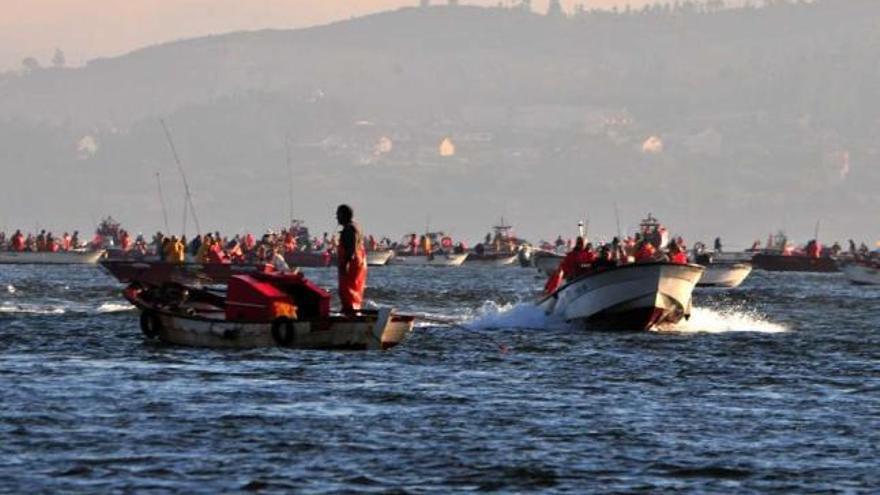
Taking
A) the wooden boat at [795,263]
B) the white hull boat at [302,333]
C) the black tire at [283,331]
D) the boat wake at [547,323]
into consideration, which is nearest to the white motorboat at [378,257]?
the wooden boat at [795,263]

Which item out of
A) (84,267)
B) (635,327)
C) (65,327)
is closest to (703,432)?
(635,327)

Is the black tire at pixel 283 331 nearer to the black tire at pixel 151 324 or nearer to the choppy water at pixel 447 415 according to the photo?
the choppy water at pixel 447 415

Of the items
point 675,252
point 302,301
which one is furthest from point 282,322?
point 675,252

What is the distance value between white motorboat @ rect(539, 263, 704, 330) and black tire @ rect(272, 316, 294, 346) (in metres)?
11.4

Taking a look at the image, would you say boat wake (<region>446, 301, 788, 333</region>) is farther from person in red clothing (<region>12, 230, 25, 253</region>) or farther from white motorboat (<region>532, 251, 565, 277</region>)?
person in red clothing (<region>12, 230, 25, 253</region>)

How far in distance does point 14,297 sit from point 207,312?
3451 cm

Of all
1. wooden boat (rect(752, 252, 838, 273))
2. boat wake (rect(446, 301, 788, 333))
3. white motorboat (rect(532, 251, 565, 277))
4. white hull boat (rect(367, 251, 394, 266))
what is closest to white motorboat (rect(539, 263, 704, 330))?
boat wake (rect(446, 301, 788, 333))

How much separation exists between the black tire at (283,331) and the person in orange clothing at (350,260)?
45.1 inches

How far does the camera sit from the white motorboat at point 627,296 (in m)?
50.5

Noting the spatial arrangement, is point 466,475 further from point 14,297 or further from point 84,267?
point 84,267

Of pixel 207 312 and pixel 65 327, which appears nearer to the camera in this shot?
pixel 207 312

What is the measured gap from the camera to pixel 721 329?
5666cm

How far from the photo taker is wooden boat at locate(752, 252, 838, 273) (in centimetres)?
14875

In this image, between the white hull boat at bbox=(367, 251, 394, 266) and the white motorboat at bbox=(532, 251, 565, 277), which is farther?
the white hull boat at bbox=(367, 251, 394, 266)
